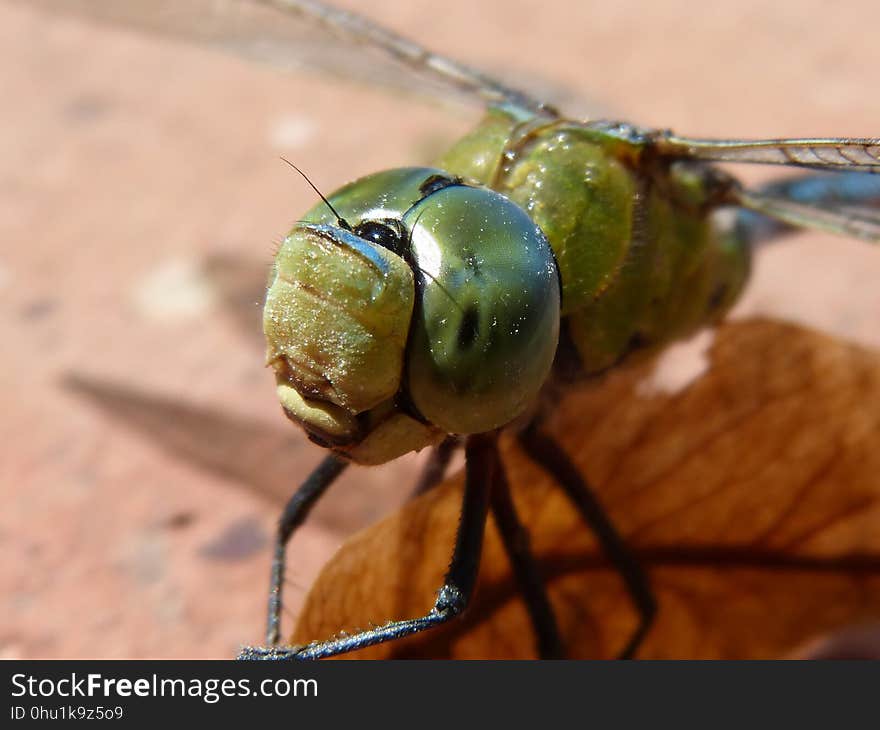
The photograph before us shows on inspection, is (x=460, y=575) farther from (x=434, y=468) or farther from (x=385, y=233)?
(x=385, y=233)

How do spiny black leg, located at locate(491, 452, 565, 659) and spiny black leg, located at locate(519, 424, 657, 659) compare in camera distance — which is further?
spiny black leg, located at locate(519, 424, 657, 659)

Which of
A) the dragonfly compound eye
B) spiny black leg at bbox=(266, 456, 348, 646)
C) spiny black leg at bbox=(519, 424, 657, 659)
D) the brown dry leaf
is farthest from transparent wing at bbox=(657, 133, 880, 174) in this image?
spiny black leg at bbox=(266, 456, 348, 646)

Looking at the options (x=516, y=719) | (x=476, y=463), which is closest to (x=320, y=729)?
(x=516, y=719)

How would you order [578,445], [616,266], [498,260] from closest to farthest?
[498,260]
[616,266]
[578,445]

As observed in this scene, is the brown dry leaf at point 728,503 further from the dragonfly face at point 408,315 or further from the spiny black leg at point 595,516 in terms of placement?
the dragonfly face at point 408,315

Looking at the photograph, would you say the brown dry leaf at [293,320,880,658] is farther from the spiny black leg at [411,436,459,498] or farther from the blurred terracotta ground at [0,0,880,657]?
the blurred terracotta ground at [0,0,880,657]

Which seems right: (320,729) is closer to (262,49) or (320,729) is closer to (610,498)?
(610,498)

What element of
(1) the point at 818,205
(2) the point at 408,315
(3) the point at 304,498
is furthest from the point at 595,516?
(1) the point at 818,205
